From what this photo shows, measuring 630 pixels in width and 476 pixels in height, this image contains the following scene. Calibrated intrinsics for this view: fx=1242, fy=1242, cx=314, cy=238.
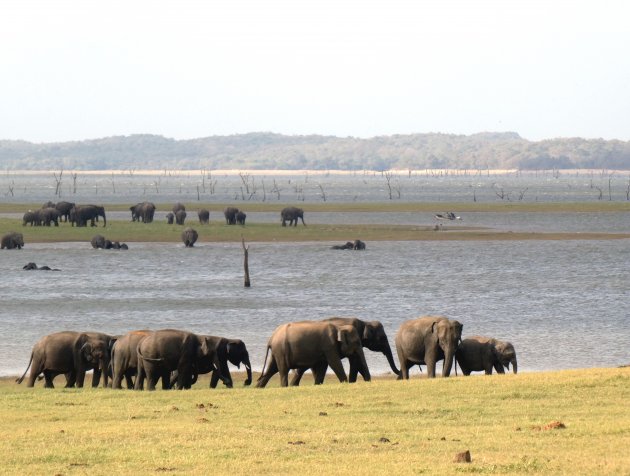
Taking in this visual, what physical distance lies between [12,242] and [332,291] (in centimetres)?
2509

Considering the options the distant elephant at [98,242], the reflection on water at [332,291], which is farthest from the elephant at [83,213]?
the distant elephant at [98,242]

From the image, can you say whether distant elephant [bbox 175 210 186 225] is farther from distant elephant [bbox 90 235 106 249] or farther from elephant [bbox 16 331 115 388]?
elephant [bbox 16 331 115 388]

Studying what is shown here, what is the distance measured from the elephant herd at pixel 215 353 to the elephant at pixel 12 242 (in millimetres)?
44460

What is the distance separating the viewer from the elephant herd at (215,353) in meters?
23.5

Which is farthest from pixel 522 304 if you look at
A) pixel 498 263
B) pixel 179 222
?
pixel 179 222

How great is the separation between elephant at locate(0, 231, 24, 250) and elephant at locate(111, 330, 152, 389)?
151 feet

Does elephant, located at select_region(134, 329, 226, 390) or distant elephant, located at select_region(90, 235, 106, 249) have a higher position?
elephant, located at select_region(134, 329, 226, 390)

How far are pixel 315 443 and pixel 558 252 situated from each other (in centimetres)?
5685

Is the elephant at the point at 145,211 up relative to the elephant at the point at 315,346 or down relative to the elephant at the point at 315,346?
down

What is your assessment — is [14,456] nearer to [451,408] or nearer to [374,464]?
[374,464]

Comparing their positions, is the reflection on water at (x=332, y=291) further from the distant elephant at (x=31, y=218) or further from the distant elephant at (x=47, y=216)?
the distant elephant at (x=47, y=216)

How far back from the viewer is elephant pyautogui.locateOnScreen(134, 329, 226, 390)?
76.5 ft

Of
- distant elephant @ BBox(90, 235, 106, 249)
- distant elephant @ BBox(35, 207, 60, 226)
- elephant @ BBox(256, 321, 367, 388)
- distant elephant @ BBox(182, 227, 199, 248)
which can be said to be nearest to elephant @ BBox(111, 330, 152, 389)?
elephant @ BBox(256, 321, 367, 388)

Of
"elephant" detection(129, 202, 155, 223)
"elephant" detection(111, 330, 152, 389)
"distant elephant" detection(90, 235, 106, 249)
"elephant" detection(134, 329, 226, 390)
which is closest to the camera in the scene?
"elephant" detection(134, 329, 226, 390)
